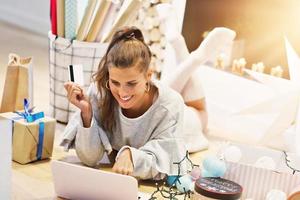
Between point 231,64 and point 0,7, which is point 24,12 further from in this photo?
point 231,64

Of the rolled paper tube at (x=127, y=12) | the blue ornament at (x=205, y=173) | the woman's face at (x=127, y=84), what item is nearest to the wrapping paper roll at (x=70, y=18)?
the rolled paper tube at (x=127, y=12)

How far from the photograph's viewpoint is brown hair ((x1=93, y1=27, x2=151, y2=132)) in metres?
1.20

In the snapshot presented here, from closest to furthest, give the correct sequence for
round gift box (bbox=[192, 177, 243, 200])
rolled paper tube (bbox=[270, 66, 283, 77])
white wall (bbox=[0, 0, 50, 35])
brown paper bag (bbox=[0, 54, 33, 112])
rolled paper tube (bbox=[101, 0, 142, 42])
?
1. round gift box (bbox=[192, 177, 243, 200])
2. brown paper bag (bbox=[0, 54, 33, 112])
3. rolled paper tube (bbox=[101, 0, 142, 42])
4. rolled paper tube (bbox=[270, 66, 283, 77])
5. white wall (bbox=[0, 0, 50, 35])

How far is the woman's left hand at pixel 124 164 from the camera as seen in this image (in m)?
1.17

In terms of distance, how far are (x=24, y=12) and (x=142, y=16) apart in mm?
1488

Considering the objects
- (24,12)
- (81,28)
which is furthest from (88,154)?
(24,12)

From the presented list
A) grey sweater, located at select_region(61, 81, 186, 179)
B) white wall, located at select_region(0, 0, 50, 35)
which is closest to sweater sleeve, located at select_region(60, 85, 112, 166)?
grey sweater, located at select_region(61, 81, 186, 179)

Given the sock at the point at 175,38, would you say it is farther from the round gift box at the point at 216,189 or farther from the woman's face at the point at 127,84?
the round gift box at the point at 216,189

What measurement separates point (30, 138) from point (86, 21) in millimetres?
460

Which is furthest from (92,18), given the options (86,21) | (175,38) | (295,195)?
(295,195)

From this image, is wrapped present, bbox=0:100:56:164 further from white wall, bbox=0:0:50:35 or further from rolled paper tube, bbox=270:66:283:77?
white wall, bbox=0:0:50:35

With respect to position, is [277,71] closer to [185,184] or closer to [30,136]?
[185,184]

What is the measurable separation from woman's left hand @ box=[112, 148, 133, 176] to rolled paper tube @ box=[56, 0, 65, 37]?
569 millimetres

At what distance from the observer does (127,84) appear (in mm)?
1200
